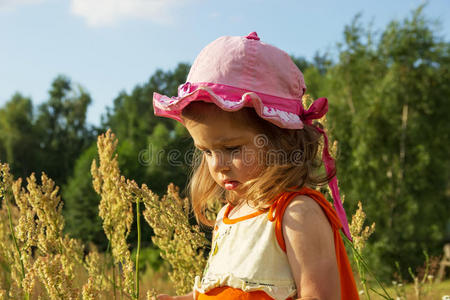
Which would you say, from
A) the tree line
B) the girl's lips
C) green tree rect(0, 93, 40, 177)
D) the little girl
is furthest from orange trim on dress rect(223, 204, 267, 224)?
green tree rect(0, 93, 40, 177)

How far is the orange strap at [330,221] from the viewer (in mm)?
1506

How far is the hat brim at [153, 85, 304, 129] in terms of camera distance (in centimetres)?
154

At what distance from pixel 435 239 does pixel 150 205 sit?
16.0 meters

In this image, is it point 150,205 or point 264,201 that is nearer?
point 264,201

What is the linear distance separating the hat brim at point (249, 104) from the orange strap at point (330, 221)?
0.83 ft

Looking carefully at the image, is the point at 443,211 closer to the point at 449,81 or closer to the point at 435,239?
the point at 435,239

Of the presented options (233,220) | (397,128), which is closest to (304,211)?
(233,220)

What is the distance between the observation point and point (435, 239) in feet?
51.8

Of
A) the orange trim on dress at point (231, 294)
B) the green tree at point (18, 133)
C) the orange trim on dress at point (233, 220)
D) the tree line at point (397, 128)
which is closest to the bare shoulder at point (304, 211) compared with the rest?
the orange trim on dress at point (233, 220)

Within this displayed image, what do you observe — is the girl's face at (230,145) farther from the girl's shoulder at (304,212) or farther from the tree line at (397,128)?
the tree line at (397,128)

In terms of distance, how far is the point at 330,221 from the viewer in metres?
1.53

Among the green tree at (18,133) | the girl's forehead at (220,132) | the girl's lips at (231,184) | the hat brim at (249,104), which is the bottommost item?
the girl's lips at (231,184)

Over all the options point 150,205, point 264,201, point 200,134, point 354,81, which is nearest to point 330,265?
point 264,201

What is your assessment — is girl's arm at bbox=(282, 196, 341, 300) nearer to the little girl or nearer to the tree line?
the little girl
